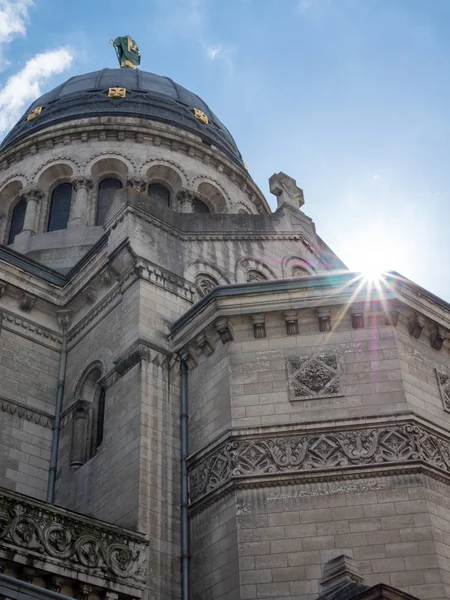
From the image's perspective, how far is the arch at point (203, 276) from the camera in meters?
22.7

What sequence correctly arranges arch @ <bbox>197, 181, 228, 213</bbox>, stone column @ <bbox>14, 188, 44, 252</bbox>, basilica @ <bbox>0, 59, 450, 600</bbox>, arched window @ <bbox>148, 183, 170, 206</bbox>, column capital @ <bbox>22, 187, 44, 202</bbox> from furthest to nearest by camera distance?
arch @ <bbox>197, 181, 228, 213</bbox>
arched window @ <bbox>148, 183, 170, 206</bbox>
column capital @ <bbox>22, 187, 44, 202</bbox>
stone column @ <bbox>14, 188, 44, 252</bbox>
basilica @ <bbox>0, 59, 450, 600</bbox>

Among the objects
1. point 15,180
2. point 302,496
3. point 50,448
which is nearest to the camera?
point 302,496

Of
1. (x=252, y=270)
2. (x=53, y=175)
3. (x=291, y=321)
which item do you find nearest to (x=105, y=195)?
(x=53, y=175)

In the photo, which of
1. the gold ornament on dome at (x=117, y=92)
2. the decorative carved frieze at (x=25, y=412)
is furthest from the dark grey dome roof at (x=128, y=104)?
→ the decorative carved frieze at (x=25, y=412)

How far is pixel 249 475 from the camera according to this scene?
17.4 m

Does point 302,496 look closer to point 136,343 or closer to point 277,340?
point 277,340

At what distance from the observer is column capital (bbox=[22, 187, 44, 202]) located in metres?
34.3

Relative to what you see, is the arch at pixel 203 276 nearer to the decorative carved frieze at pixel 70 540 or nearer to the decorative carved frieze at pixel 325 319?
the decorative carved frieze at pixel 325 319

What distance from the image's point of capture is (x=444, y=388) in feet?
63.0

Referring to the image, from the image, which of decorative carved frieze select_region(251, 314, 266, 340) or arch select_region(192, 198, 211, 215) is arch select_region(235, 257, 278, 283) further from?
arch select_region(192, 198, 211, 215)

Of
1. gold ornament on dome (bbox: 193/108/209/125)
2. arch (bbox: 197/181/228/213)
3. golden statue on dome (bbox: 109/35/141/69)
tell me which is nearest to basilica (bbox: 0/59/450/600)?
arch (bbox: 197/181/228/213)

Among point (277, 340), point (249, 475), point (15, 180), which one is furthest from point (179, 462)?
point (15, 180)

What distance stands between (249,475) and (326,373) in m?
2.78

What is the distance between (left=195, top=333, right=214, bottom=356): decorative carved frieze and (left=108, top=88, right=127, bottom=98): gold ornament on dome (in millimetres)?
21395
